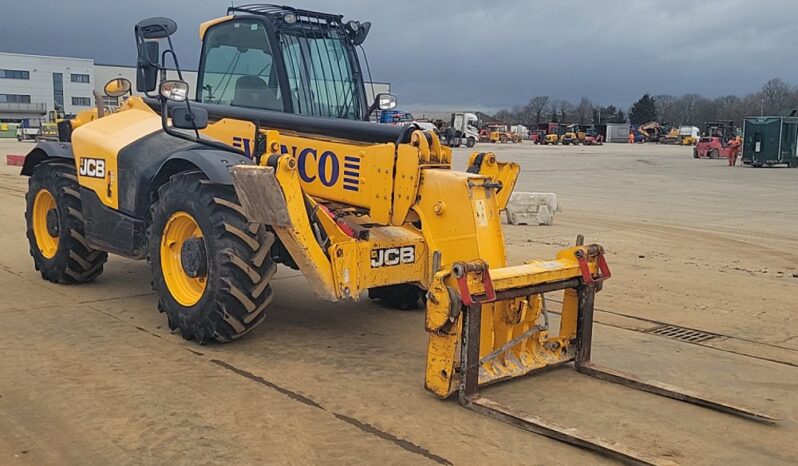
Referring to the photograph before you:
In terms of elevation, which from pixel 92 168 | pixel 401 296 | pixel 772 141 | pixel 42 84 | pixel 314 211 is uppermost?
pixel 42 84

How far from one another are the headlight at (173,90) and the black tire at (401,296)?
2413 mm

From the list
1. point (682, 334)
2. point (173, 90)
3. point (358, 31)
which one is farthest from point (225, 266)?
point (682, 334)

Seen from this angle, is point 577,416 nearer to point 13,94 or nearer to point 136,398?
point 136,398

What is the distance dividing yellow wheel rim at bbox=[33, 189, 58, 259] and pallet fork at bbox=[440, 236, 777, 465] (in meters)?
5.34

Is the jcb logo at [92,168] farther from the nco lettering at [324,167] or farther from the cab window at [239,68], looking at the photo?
the nco lettering at [324,167]

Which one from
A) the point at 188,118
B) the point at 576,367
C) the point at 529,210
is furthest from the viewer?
the point at 529,210

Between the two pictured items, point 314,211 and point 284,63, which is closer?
point 314,211

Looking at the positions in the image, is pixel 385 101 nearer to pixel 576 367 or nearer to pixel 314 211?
pixel 314 211

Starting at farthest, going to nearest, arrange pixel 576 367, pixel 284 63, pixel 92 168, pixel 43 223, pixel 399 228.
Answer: pixel 43 223 < pixel 92 168 < pixel 284 63 < pixel 399 228 < pixel 576 367

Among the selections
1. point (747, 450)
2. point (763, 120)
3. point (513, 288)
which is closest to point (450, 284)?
point (513, 288)

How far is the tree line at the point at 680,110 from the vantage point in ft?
350

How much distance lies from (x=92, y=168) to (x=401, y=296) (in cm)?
312

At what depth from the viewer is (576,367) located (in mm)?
5578

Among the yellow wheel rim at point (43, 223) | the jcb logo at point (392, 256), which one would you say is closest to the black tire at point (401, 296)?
the jcb logo at point (392, 256)
